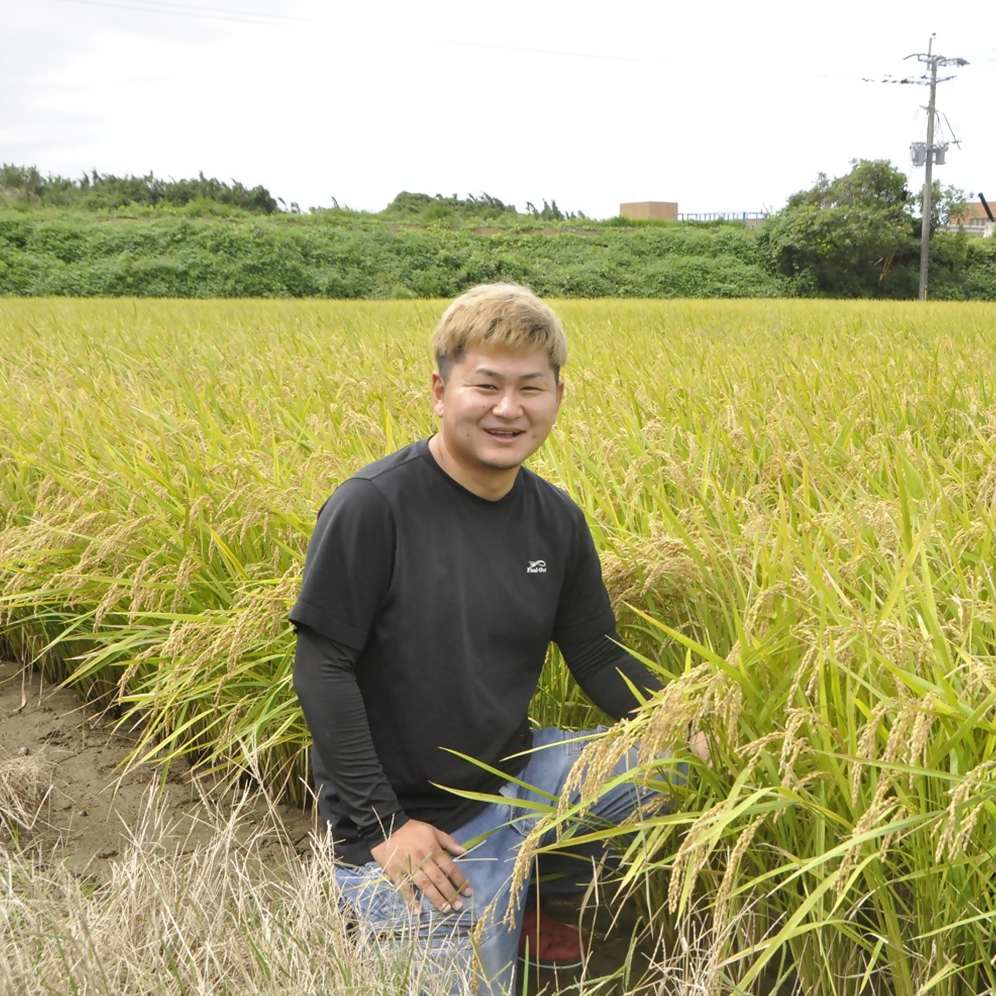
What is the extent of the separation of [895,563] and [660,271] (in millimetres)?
25592

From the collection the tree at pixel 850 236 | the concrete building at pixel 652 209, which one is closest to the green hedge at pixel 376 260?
the tree at pixel 850 236

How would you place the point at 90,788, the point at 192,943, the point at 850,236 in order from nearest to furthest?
the point at 192,943
the point at 90,788
the point at 850,236

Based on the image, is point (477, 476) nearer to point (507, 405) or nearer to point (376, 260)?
point (507, 405)

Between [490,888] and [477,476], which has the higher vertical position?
[477,476]

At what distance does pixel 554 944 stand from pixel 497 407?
38.6 inches

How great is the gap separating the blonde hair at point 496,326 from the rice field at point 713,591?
0.46 m

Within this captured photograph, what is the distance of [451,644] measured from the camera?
187 cm

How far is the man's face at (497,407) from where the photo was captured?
1.85 metres

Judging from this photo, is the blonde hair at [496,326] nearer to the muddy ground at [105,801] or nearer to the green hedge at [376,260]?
the muddy ground at [105,801]

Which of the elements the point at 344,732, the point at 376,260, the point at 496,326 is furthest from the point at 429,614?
the point at 376,260

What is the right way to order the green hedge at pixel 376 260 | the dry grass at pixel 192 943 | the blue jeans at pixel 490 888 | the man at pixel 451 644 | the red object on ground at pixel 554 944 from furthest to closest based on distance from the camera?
the green hedge at pixel 376 260
the red object on ground at pixel 554 944
the man at pixel 451 644
the blue jeans at pixel 490 888
the dry grass at pixel 192 943

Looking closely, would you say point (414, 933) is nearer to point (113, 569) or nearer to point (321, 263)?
point (113, 569)

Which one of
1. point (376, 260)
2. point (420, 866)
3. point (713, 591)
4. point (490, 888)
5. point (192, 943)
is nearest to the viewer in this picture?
point (192, 943)

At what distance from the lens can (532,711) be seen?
2.34 metres
